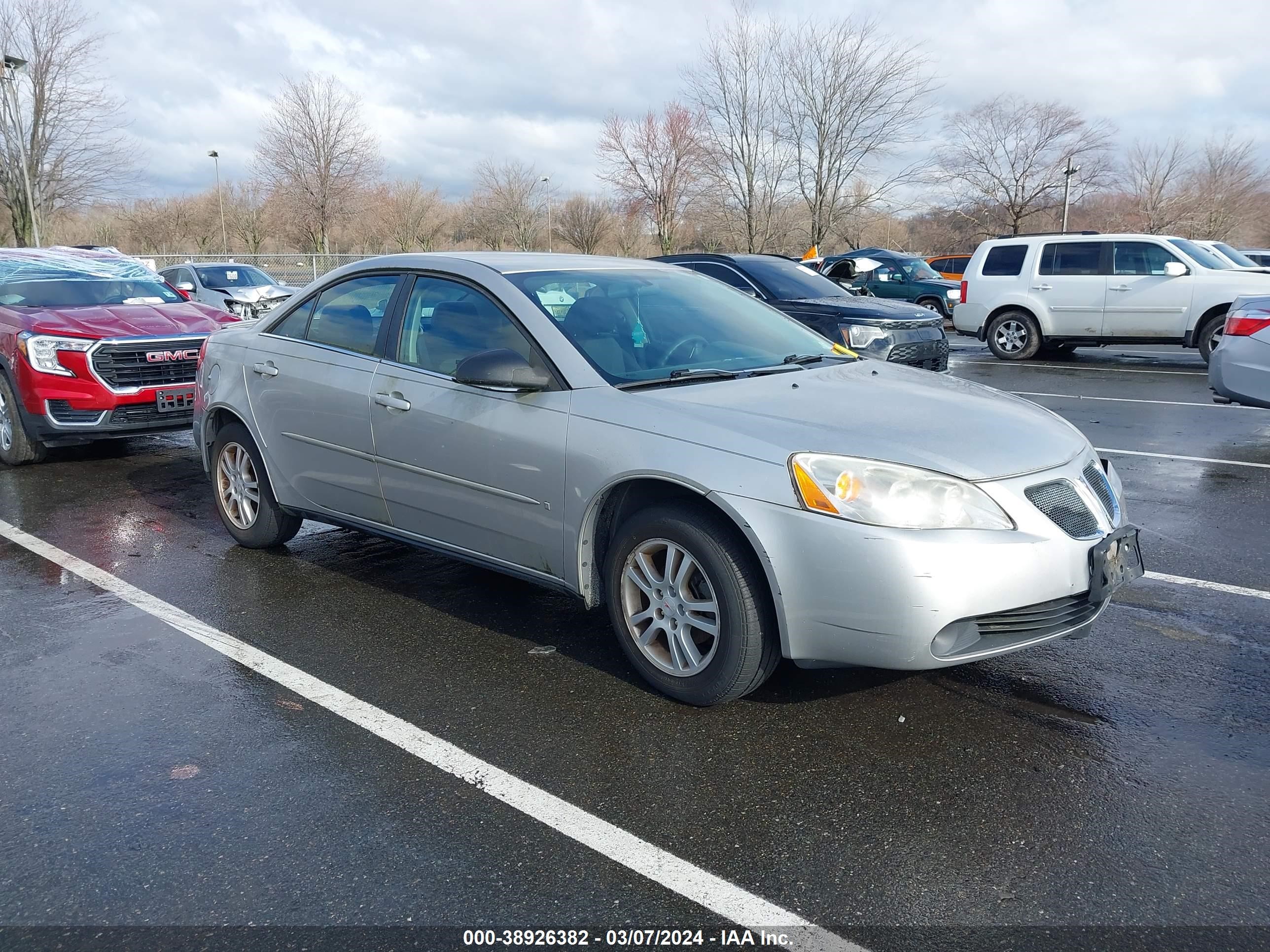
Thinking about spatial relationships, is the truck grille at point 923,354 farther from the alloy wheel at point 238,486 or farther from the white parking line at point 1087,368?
the alloy wheel at point 238,486

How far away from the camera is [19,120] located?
112ft

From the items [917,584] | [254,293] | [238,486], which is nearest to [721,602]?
[917,584]

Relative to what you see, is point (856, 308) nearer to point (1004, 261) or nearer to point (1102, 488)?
point (1004, 261)

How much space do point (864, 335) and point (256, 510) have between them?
6.16 m

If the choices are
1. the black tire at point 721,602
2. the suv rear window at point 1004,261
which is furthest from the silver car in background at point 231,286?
the black tire at point 721,602

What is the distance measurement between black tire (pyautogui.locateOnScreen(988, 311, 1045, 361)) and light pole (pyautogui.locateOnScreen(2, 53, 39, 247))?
31093mm

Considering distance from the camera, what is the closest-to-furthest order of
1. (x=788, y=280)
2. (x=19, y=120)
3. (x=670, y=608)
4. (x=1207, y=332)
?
1. (x=670, y=608)
2. (x=788, y=280)
3. (x=1207, y=332)
4. (x=19, y=120)

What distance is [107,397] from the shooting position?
309 inches

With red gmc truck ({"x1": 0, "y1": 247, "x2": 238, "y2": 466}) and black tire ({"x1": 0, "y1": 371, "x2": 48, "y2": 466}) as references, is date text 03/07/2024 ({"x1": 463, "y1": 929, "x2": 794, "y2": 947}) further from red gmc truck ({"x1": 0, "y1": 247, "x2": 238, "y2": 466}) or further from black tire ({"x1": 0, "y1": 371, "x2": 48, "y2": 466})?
black tire ({"x1": 0, "y1": 371, "x2": 48, "y2": 466})

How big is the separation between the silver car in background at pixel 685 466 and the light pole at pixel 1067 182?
122ft

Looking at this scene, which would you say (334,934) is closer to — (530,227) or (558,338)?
(558,338)

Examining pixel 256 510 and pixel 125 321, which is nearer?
pixel 256 510

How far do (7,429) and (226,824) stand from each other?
6.57m

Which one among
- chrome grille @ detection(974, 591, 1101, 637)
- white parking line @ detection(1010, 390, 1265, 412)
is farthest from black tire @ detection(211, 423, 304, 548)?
white parking line @ detection(1010, 390, 1265, 412)
